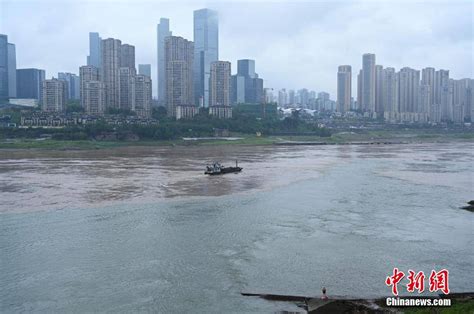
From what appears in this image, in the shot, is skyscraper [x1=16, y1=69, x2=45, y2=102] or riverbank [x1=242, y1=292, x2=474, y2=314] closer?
riverbank [x1=242, y1=292, x2=474, y2=314]

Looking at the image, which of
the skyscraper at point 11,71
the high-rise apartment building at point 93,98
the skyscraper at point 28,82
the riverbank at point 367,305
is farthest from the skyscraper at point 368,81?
the riverbank at point 367,305

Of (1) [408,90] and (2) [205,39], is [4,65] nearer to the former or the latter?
(2) [205,39]

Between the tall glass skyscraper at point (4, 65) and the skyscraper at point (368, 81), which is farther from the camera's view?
the skyscraper at point (368, 81)

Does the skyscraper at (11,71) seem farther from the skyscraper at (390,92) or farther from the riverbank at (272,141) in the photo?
the skyscraper at (390,92)

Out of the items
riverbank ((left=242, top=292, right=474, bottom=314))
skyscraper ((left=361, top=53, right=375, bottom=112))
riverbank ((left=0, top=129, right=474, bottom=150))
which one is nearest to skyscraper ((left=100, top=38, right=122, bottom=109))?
riverbank ((left=0, top=129, right=474, bottom=150))

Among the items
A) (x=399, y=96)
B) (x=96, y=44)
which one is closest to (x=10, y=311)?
(x=399, y=96)

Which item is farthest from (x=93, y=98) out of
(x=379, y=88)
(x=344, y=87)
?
(x=344, y=87)

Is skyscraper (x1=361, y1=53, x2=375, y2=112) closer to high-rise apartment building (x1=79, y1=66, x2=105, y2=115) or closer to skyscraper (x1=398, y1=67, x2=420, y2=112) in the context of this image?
skyscraper (x1=398, y1=67, x2=420, y2=112)
